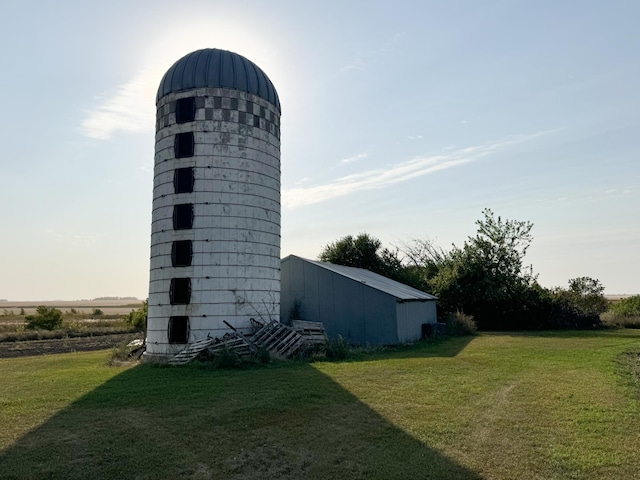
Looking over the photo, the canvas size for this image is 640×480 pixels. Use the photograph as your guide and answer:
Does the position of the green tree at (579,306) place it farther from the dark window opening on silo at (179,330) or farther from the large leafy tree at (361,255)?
the dark window opening on silo at (179,330)

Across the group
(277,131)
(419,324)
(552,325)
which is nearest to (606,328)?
(552,325)

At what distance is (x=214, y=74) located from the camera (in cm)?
2223

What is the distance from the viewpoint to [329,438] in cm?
884

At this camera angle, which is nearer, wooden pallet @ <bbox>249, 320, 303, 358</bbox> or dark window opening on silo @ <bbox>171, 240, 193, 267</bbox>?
wooden pallet @ <bbox>249, 320, 303, 358</bbox>

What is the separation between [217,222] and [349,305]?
9326 millimetres

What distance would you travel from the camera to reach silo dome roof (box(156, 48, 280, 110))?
876 inches

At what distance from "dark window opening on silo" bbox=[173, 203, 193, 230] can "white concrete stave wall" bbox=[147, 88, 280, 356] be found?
22 centimetres

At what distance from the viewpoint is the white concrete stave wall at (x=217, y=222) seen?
68.8ft

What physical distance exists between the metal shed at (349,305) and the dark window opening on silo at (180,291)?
29.1 feet

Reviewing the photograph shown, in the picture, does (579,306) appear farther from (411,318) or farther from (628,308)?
(411,318)

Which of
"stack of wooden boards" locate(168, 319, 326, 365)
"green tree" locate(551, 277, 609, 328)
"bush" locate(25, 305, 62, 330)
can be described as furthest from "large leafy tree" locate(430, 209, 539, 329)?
"bush" locate(25, 305, 62, 330)

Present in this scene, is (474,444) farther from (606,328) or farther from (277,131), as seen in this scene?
(606,328)

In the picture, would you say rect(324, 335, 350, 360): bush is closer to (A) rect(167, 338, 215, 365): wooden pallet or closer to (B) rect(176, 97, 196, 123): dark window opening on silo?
(A) rect(167, 338, 215, 365): wooden pallet

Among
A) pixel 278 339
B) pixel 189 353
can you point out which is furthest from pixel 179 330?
pixel 278 339
